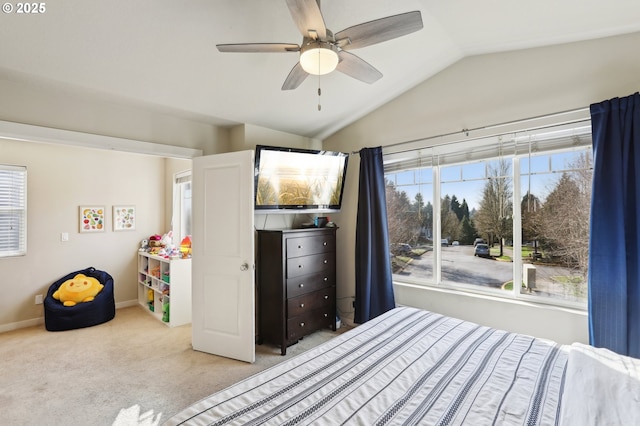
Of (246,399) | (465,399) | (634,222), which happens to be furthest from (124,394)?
(634,222)

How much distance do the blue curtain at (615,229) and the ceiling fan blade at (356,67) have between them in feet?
5.48

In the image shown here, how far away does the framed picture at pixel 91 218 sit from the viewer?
14.1ft

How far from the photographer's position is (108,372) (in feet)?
8.84

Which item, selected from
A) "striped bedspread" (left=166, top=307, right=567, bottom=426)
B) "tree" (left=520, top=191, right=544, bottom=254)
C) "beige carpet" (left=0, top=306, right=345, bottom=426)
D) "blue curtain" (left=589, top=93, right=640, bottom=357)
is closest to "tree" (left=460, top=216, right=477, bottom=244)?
"tree" (left=520, top=191, right=544, bottom=254)

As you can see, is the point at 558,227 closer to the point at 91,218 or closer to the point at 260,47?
the point at 260,47

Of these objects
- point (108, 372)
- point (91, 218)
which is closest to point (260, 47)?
point (108, 372)

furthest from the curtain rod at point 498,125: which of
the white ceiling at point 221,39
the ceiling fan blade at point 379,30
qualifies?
the ceiling fan blade at point 379,30

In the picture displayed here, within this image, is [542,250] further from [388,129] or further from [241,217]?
[241,217]

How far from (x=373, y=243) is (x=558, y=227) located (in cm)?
167

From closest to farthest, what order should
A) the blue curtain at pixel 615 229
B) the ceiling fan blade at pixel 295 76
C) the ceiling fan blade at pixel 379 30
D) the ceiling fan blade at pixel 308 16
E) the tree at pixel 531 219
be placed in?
the ceiling fan blade at pixel 308 16 → the ceiling fan blade at pixel 379 30 → the ceiling fan blade at pixel 295 76 → the blue curtain at pixel 615 229 → the tree at pixel 531 219

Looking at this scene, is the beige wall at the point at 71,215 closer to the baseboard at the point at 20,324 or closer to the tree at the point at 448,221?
the baseboard at the point at 20,324

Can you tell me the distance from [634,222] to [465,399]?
1924mm

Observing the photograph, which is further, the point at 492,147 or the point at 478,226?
the point at 478,226

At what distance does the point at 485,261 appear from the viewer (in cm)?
293
